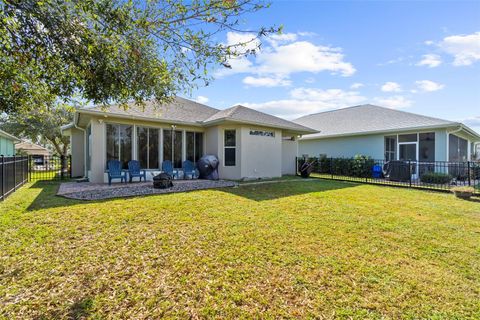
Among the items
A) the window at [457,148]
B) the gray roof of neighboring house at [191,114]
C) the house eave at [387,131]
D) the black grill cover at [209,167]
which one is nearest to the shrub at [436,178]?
the house eave at [387,131]

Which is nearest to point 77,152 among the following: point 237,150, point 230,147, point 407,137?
point 230,147

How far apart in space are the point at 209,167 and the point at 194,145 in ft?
6.11

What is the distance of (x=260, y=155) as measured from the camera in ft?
43.4

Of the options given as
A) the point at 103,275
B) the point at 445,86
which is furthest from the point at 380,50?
the point at 103,275

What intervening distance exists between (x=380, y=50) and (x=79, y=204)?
12946mm

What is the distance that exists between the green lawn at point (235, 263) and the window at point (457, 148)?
32.6 feet

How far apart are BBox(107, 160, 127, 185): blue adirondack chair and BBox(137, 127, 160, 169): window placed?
1026 mm

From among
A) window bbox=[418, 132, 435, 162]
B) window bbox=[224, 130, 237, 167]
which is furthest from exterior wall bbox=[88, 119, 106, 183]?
window bbox=[418, 132, 435, 162]

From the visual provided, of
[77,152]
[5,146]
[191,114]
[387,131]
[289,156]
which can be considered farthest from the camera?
[5,146]

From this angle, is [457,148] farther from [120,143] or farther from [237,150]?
[120,143]

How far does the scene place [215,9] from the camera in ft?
11.8

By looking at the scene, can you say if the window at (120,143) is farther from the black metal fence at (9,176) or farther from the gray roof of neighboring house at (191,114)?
the black metal fence at (9,176)

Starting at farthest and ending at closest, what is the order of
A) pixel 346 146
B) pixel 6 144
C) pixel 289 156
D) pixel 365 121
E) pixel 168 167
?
pixel 6 144
pixel 346 146
pixel 365 121
pixel 289 156
pixel 168 167

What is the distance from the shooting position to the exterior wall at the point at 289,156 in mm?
16281
